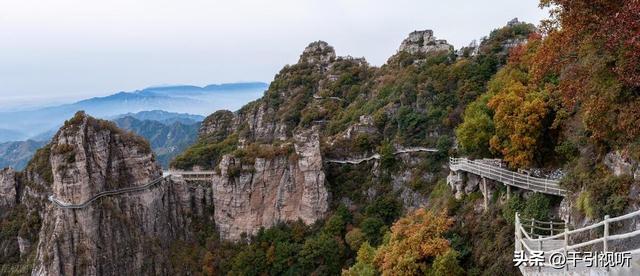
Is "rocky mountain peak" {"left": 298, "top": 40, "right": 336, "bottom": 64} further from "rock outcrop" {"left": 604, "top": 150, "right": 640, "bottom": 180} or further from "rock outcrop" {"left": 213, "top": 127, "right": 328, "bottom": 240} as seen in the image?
"rock outcrop" {"left": 604, "top": 150, "right": 640, "bottom": 180}

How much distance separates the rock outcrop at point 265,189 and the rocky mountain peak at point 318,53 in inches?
1260

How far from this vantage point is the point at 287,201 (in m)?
36.7

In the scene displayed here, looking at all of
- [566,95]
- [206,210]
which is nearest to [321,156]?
[206,210]

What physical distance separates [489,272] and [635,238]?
Result: 811 centimetres

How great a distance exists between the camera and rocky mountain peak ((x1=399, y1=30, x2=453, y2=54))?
60825 mm

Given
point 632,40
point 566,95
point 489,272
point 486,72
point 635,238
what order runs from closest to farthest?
1. point 635,238
2. point 632,40
3. point 566,95
4. point 489,272
5. point 486,72

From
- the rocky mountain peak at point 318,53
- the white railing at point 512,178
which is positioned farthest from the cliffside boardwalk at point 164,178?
the rocky mountain peak at point 318,53

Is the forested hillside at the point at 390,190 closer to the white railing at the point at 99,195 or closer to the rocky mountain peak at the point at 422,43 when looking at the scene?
the white railing at the point at 99,195

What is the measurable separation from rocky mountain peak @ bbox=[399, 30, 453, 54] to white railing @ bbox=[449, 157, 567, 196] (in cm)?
3828

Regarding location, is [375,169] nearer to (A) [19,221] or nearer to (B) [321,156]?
(B) [321,156]

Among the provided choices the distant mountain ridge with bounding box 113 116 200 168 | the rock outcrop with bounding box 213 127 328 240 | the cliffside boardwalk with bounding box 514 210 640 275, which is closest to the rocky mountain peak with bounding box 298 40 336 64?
the rock outcrop with bounding box 213 127 328 240

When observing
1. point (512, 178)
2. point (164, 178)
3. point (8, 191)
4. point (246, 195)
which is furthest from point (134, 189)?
point (512, 178)

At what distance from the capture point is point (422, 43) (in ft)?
214

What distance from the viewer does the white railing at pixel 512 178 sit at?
18.2 meters
